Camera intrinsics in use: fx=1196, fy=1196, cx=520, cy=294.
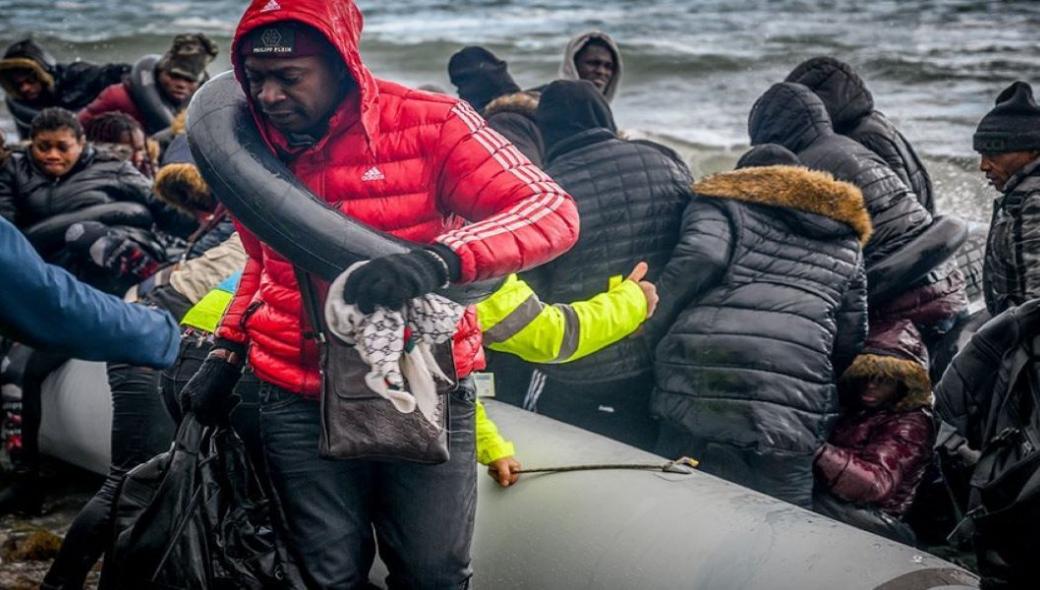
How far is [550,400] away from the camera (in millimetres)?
4512

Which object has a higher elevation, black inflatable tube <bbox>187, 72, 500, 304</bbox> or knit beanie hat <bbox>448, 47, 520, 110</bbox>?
black inflatable tube <bbox>187, 72, 500, 304</bbox>

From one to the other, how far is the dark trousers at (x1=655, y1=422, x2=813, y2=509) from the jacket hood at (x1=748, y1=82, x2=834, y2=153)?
4.54 ft

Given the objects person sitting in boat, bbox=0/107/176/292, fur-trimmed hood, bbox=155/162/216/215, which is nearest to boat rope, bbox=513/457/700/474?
fur-trimmed hood, bbox=155/162/216/215

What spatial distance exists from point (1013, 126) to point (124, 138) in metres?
4.93

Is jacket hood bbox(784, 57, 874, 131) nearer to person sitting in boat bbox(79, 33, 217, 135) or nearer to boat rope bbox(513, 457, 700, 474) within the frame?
boat rope bbox(513, 457, 700, 474)

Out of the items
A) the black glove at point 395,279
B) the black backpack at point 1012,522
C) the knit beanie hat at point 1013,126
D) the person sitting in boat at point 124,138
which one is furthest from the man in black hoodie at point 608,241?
the person sitting in boat at point 124,138

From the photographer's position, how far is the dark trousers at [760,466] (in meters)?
3.94

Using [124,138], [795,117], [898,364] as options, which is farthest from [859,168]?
[124,138]

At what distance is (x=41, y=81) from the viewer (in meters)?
9.13

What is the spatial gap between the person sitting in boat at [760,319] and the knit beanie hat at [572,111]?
57 cm

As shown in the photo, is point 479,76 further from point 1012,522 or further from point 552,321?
point 1012,522

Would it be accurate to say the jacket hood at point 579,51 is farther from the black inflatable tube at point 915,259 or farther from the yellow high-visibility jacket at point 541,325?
the yellow high-visibility jacket at point 541,325

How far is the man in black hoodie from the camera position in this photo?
4254 millimetres

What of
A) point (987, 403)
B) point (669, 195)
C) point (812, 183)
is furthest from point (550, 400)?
point (987, 403)
